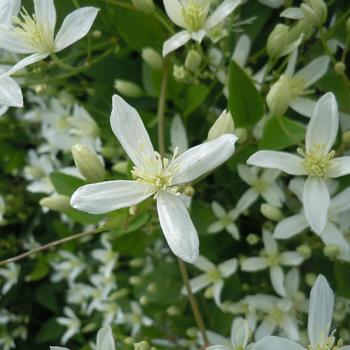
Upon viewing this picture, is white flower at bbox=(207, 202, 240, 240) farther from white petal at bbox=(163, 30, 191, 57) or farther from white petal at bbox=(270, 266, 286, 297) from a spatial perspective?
white petal at bbox=(163, 30, 191, 57)

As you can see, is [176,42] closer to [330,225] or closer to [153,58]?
[153,58]

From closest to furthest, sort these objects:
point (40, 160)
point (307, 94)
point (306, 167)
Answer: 1. point (306, 167)
2. point (307, 94)
3. point (40, 160)

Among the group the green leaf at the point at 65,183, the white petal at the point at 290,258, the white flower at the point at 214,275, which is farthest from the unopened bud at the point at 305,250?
the green leaf at the point at 65,183

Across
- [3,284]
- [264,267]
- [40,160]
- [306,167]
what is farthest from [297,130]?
[3,284]

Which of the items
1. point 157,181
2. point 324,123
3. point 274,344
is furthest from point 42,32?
point 274,344

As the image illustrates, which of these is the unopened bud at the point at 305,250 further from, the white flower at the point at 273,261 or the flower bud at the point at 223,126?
the flower bud at the point at 223,126

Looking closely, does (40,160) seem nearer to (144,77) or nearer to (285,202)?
(144,77)
